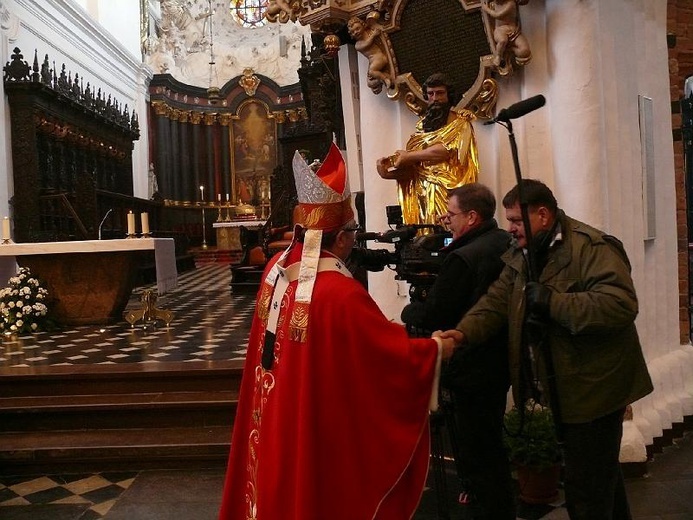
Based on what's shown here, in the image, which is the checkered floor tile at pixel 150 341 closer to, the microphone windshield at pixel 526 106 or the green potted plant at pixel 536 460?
the green potted plant at pixel 536 460

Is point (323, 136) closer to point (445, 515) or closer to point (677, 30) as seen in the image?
point (677, 30)

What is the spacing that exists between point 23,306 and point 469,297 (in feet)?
23.0

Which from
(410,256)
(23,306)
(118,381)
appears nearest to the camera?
(410,256)

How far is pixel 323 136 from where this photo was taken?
12164 millimetres

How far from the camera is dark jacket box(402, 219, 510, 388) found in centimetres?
279

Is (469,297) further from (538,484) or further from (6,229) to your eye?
(6,229)

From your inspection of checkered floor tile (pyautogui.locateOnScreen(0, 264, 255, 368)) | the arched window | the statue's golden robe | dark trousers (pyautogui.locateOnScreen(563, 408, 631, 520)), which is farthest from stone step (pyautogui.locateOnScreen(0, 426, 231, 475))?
the arched window

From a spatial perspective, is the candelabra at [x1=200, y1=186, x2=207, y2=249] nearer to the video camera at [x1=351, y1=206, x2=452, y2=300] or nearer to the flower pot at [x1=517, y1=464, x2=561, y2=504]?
the flower pot at [x1=517, y1=464, x2=561, y2=504]

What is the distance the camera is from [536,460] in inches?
142

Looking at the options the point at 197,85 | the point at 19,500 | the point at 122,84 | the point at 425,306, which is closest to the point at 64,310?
the point at 19,500

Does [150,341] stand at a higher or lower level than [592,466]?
lower

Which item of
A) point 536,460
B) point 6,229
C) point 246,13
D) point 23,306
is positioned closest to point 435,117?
point 536,460

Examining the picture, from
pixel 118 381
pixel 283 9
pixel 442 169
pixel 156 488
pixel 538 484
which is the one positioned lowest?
pixel 156 488

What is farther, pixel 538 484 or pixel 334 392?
pixel 538 484
